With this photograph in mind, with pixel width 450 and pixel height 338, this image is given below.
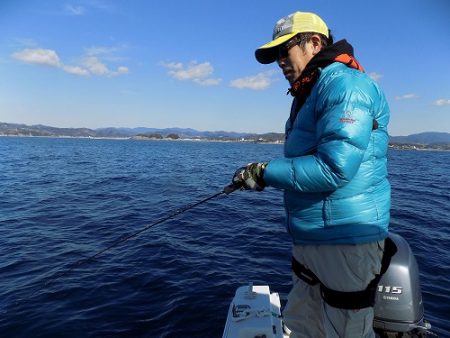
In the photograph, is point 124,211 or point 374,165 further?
point 124,211

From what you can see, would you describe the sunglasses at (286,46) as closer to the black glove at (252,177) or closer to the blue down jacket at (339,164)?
the blue down jacket at (339,164)

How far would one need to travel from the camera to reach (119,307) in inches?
263

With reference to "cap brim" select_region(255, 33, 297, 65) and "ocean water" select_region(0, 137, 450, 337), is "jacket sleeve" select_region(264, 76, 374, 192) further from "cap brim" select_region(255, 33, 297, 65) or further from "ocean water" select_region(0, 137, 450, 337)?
"ocean water" select_region(0, 137, 450, 337)

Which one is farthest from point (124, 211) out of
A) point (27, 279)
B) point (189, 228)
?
point (27, 279)

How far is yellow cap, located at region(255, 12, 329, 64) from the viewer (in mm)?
2820

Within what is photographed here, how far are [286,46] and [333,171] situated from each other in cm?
114

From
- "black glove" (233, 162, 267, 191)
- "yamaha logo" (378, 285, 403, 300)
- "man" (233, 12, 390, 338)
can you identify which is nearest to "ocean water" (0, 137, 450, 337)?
"yamaha logo" (378, 285, 403, 300)

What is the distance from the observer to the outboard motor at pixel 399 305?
3646mm

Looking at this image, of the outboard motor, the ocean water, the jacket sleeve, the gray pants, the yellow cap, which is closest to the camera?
the jacket sleeve

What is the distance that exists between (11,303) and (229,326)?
4912 millimetres

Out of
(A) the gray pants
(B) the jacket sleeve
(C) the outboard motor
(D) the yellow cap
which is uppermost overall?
(D) the yellow cap

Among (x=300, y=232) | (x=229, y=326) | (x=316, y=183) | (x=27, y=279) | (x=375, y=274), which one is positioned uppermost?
(x=316, y=183)

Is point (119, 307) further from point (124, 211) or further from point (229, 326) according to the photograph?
point (124, 211)

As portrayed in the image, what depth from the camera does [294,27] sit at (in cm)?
282
